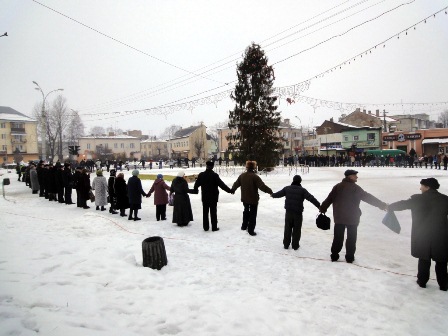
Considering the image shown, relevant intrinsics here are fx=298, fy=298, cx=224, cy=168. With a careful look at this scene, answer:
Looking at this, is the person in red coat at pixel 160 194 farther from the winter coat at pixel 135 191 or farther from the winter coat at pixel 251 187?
the winter coat at pixel 251 187

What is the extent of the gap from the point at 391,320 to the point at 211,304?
2470 millimetres

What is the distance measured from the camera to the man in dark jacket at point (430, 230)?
4652 mm

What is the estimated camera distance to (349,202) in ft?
19.3

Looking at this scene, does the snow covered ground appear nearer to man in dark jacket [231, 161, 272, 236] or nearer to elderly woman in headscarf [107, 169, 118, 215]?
man in dark jacket [231, 161, 272, 236]

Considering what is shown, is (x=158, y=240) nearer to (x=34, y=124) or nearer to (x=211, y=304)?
(x=211, y=304)

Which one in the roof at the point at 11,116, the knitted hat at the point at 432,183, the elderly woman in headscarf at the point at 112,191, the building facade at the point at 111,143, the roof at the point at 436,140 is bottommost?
the elderly woman in headscarf at the point at 112,191

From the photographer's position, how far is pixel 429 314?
4156 mm

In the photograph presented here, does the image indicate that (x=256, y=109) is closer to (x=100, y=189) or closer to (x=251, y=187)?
(x=100, y=189)

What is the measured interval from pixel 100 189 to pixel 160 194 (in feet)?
11.8

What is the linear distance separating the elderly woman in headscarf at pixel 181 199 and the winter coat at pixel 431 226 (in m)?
5.66

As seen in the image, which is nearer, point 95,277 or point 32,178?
point 95,277

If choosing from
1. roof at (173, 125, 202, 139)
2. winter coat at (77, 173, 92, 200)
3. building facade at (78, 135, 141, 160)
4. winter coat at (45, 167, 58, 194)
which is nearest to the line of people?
winter coat at (77, 173, 92, 200)

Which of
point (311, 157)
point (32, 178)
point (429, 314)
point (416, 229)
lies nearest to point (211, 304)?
point (429, 314)

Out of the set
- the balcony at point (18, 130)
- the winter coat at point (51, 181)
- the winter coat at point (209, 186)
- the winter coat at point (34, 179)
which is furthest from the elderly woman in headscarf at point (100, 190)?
the balcony at point (18, 130)
